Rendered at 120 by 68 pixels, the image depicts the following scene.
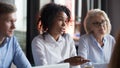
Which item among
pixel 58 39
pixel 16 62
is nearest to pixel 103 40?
pixel 58 39

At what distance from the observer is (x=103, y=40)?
2557 mm

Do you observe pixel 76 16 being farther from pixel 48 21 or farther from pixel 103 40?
pixel 48 21

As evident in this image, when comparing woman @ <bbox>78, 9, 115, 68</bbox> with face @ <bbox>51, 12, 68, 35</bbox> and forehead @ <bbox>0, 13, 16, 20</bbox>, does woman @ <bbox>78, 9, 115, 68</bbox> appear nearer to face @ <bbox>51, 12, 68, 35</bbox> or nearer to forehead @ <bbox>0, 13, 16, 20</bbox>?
face @ <bbox>51, 12, 68, 35</bbox>

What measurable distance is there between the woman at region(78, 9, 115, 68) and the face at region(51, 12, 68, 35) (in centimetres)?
30

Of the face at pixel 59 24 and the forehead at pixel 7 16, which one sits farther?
the face at pixel 59 24

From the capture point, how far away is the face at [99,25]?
2.53 meters

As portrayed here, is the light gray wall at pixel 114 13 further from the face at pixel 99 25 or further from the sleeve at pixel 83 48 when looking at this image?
the sleeve at pixel 83 48

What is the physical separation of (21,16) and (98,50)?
1112 millimetres

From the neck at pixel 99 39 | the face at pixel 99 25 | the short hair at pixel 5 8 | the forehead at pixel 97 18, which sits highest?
the short hair at pixel 5 8

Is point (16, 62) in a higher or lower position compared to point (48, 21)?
lower

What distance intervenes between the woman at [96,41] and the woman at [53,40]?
6.1 inches

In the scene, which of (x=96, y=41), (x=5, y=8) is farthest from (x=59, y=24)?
(x=5, y=8)

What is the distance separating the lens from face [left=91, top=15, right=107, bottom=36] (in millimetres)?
2533

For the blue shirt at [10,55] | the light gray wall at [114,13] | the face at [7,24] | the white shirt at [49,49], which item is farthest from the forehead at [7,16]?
the light gray wall at [114,13]
